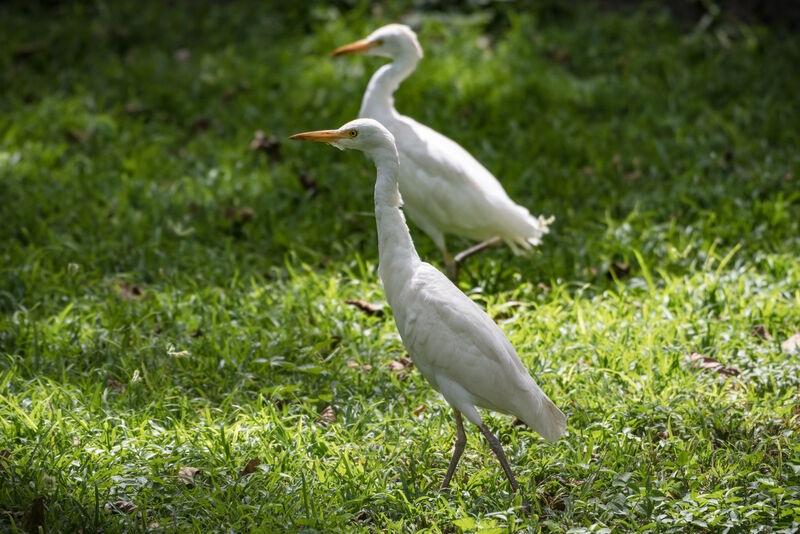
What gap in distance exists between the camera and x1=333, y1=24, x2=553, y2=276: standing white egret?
15.1 feet

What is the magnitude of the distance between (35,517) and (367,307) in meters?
1.94

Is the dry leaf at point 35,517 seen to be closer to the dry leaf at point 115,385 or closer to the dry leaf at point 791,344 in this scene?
the dry leaf at point 115,385

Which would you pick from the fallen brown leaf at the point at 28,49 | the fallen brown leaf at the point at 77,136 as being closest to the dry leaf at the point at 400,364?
the fallen brown leaf at the point at 77,136

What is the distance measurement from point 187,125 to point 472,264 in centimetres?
275

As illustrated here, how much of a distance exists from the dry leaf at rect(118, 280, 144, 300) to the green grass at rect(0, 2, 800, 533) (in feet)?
0.12

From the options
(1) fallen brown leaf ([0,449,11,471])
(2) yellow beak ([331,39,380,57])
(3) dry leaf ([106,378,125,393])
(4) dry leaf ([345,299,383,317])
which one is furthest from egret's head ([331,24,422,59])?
(1) fallen brown leaf ([0,449,11,471])

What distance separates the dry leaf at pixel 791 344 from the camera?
378cm

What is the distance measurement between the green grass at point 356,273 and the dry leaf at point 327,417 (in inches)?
1.2

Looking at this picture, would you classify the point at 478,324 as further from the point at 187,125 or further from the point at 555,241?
the point at 187,125

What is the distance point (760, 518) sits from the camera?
9.14 ft

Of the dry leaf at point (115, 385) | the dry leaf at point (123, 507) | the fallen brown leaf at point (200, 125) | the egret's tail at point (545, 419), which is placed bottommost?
the fallen brown leaf at point (200, 125)

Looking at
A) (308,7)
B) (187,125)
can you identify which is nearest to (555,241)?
(187,125)

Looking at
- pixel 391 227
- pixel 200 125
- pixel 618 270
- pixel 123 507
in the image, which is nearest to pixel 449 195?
pixel 618 270

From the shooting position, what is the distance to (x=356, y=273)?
187 inches
